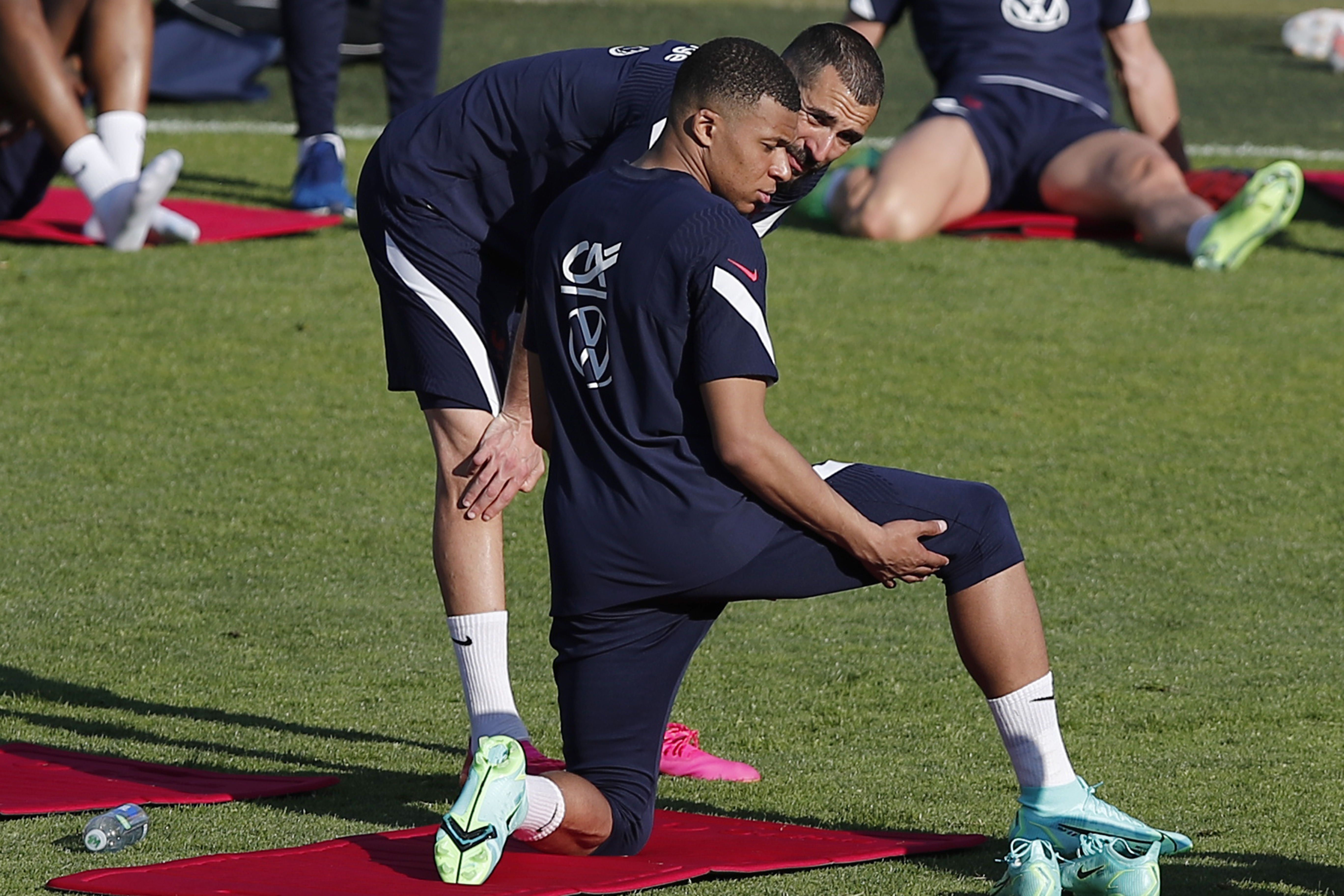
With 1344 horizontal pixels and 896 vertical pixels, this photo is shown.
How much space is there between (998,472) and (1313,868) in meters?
2.56

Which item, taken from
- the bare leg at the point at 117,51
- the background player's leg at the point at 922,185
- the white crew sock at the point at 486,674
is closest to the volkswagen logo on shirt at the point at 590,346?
the white crew sock at the point at 486,674

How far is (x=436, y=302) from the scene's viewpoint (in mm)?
3102

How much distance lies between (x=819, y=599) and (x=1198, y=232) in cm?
338

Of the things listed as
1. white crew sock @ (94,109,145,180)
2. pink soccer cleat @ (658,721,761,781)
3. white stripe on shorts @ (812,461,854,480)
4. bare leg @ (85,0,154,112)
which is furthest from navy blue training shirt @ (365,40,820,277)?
bare leg @ (85,0,154,112)

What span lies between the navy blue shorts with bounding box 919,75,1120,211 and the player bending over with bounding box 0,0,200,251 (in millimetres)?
2907

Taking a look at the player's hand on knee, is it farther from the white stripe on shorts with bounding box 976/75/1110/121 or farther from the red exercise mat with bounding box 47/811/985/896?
the white stripe on shorts with bounding box 976/75/1110/121

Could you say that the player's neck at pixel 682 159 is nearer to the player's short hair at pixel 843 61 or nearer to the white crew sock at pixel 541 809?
the player's short hair at pixel 843 61

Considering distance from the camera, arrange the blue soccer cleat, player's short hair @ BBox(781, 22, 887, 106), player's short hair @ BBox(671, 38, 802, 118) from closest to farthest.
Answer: player's short hair @ BBox(671, 38, 802, 118), player's short hair @ BBox(781, 22, 887, 106), the blue soccer cleat

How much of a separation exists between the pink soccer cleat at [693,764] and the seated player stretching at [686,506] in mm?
486

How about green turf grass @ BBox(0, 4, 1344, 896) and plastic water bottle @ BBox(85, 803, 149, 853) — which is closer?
plastic water bottle @ BBox(85, 803, 149, 853)

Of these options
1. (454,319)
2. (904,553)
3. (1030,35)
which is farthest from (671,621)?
(1030,35)

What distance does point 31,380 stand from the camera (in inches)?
223

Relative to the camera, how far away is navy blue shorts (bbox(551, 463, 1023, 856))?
2582mm

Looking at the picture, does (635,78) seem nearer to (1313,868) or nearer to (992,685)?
(992,685)
